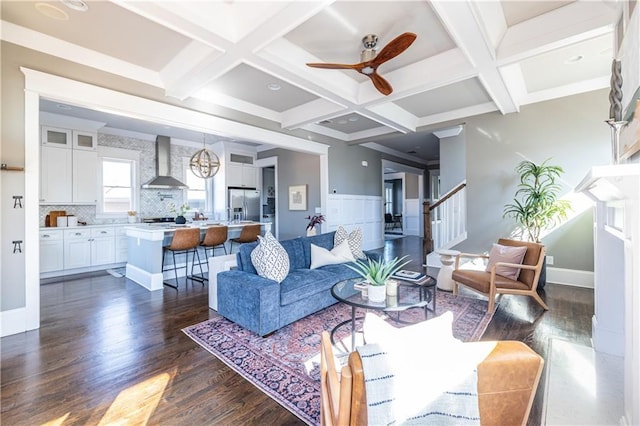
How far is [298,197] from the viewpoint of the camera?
7.12 m

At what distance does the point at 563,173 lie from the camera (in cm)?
442

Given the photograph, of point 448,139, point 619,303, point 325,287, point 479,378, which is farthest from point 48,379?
point 448,139

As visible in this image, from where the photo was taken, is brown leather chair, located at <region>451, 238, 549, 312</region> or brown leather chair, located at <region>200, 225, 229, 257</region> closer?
brown leather chair, located at <region>451, 238, 549, 312</region>

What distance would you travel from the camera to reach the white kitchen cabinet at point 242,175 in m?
7.44

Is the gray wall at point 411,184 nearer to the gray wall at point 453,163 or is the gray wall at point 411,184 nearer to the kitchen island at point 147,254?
the gray wall at point 453,163

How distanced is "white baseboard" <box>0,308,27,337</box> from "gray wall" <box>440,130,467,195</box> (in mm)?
6749

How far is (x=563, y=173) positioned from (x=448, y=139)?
7.68 ft

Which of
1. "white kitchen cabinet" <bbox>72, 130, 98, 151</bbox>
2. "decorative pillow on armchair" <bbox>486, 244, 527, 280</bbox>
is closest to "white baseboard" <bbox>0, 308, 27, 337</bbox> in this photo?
"white kitchen cabinet" <bbox>72, 130, 98, 151</bbox>

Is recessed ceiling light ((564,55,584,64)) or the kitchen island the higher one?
recessed ceiling light ((564,55,584,64))

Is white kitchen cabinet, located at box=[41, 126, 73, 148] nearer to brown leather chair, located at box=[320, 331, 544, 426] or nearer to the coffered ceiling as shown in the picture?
the coffered ceiling

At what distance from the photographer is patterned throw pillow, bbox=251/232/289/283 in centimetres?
296

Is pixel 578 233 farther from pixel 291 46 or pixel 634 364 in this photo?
pixel 291 46

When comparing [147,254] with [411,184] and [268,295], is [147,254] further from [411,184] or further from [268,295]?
[411,184]

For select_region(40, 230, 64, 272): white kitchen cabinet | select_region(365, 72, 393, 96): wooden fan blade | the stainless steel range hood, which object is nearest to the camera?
select_region(365, 72, 393, 96): wooden fan blade
